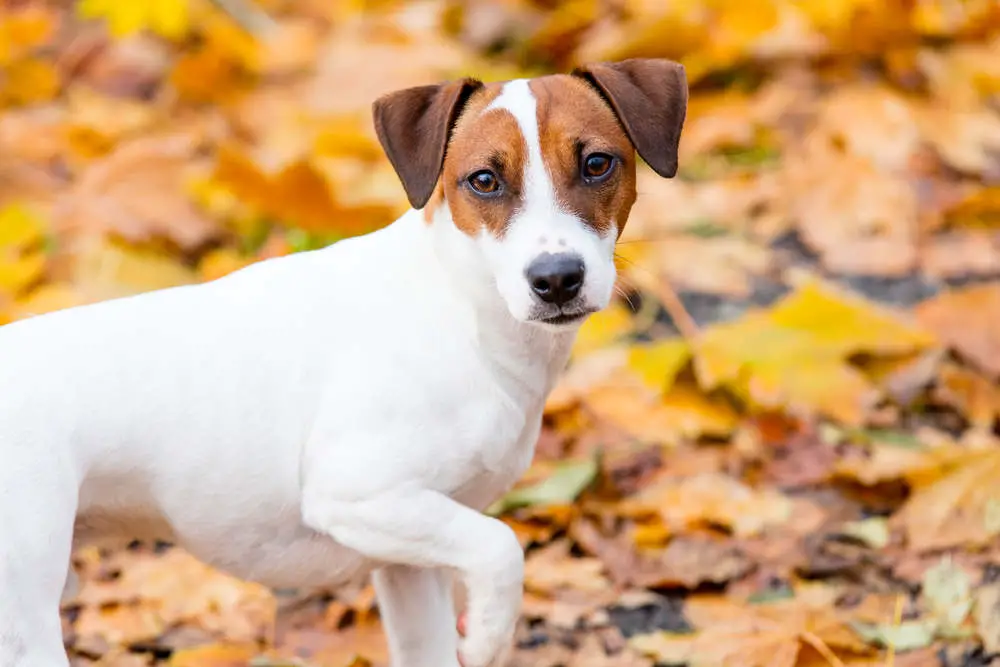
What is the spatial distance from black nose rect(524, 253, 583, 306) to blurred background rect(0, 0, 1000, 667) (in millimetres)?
1183

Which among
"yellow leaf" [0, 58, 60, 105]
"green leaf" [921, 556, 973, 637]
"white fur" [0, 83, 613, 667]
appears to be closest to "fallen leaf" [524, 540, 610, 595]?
"green leaf" [921, 556, 973, 637]

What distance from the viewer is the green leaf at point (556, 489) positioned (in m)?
4.30

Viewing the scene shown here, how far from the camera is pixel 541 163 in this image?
2.87 meters

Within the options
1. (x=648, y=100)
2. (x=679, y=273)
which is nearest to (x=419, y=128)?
(x=648, y=100)

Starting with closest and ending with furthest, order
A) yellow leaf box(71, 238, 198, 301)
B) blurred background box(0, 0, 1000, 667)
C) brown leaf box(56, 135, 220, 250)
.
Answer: blurred background box(0, 0, 1000, 667) < yellow leaf box(71, 238, 198, 301) < brown leaf box(56, 135, 220, 250)

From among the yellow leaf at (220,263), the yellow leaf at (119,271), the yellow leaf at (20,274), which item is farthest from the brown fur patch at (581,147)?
the yellow leaf at (20,274)

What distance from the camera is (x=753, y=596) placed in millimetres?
3883

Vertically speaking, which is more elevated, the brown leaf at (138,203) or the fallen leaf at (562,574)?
the brown leaf at (138,203)

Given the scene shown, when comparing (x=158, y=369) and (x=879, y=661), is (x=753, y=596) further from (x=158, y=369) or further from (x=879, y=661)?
(x=158, y=369)

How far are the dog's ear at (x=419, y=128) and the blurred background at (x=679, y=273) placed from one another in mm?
1373

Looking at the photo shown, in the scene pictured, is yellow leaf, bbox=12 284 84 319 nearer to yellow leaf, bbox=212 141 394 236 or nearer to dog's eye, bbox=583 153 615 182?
yellow leaf, bbox=212 141 394 236

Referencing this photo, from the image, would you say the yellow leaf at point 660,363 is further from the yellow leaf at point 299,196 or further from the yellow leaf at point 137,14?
the yellow leaf at point 137,14

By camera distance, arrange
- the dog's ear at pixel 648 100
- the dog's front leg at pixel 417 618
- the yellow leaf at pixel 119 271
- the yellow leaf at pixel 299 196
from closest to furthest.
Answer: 1. the dog's ear at pixel 648 100
2. the dog's front leg at pixel 417 618
3. the yellow leaf at pixel 119 271
4. the yellow leaf at pixel 299 196

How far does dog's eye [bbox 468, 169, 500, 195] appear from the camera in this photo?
2.88 metres
